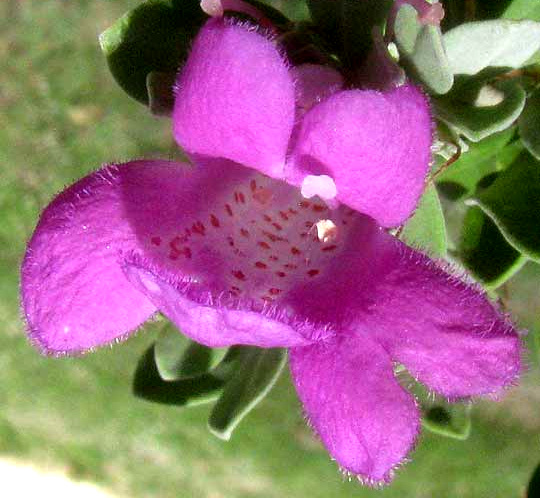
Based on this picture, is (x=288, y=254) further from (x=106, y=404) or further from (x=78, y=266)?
(x=106, y=404)

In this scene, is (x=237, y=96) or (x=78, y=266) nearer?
(x=237, y=96)

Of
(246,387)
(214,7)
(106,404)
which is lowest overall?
(106,404)

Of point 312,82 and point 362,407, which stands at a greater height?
point 312,82

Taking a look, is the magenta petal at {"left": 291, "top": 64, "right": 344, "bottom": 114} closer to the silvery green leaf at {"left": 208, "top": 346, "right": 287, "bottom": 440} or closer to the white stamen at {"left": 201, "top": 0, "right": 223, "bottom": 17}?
the white stamen at {"left": 201, "top": 0, "right": 223, "bottom": 17}

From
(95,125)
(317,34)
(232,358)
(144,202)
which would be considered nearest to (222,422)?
(232,358)

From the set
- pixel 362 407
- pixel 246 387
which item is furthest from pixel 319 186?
pixel 246 387

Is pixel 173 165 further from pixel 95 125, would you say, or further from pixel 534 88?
pixel 95 125

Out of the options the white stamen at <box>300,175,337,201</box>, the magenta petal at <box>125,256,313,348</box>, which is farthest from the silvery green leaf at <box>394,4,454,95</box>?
the magenta petal at <box>125,256,313,348</box>
